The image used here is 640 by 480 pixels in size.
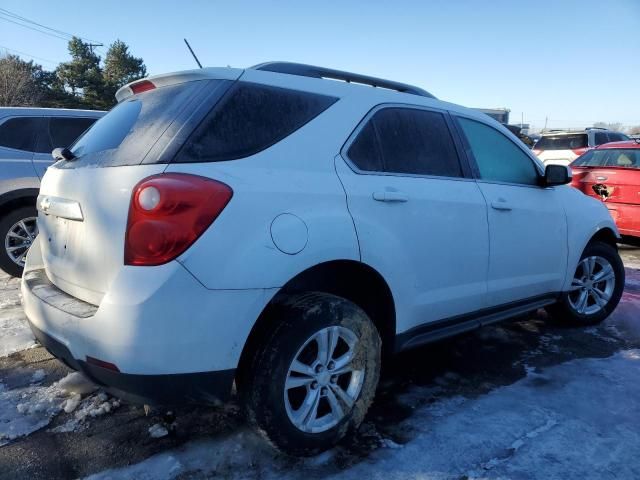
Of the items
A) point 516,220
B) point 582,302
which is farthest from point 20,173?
point 582,302

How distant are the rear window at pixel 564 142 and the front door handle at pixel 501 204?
10.7m

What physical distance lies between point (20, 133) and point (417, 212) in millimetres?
4641

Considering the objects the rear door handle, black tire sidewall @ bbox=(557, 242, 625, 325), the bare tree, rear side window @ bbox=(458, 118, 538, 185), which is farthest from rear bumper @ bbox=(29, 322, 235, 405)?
the bare tree

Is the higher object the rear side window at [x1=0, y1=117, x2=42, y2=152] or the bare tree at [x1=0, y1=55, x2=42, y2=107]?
the bare tree at [x1=0, y1=55, x2=42, y2=107]

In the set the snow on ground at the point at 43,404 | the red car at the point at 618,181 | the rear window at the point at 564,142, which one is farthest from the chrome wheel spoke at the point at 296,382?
the rear window at the point at 564,142

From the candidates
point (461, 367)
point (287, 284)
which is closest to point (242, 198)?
point (287, 284)

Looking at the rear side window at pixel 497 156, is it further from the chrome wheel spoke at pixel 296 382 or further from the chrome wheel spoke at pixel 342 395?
the chrome wheel spoke at pixel 296 382

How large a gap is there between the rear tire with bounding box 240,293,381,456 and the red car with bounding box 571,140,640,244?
610 cm

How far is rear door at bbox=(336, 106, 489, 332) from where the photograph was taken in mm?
2465

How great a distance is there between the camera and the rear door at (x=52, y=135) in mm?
5289

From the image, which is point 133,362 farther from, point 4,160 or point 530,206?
point 4,160

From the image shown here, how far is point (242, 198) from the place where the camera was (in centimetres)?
201

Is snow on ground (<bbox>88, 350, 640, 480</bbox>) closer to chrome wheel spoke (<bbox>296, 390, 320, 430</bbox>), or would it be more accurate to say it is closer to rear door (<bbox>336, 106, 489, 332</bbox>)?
chrome wheel spoke (<bbox>296, 390, 320, 430</bbox>)

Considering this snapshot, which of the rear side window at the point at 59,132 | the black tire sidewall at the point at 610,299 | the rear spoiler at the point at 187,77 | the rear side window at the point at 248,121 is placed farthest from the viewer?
the rear side window at the point at 59,132
